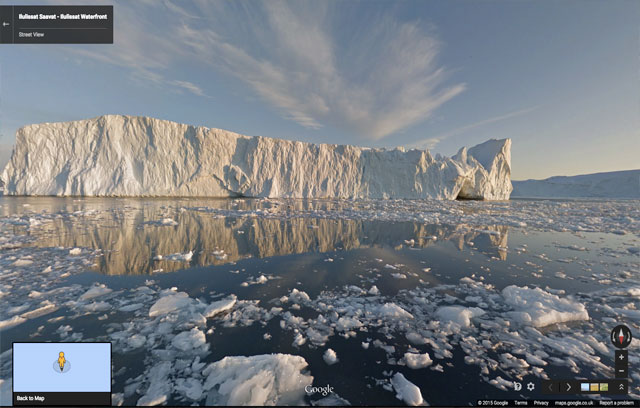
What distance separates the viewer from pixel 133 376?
165 centimetres

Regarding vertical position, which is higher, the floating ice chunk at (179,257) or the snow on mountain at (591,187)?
the snow on mountain at (591,187)

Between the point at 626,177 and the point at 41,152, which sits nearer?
the point at 41,152

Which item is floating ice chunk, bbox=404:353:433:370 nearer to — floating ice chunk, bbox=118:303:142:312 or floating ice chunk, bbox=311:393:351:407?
floating ice chunk, bbox=311:393:351:407

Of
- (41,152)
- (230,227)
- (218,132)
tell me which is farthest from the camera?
(218,132)

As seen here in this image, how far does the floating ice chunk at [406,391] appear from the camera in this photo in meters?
1.51

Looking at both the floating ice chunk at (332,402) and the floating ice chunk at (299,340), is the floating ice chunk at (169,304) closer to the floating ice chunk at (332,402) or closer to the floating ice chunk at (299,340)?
the floating ice chunk at (299,340)

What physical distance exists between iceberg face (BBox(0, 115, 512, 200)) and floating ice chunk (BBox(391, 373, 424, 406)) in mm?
26443

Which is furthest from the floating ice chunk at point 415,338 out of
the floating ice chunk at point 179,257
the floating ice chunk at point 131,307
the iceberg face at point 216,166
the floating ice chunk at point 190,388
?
the iceberg face at point 216,166

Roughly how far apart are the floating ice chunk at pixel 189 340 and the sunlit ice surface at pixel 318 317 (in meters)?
0.01

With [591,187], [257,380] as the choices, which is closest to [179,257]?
[257,380]

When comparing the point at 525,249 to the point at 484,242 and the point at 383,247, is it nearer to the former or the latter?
the point at 484,242

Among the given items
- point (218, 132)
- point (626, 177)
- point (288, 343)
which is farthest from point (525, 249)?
point (626, 177)

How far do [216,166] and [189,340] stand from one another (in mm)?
27122

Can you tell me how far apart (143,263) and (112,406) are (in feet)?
10.6
